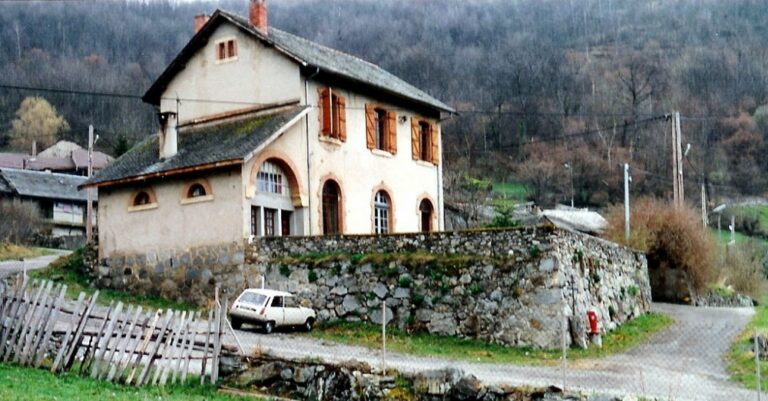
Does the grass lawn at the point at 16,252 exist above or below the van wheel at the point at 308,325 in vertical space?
above

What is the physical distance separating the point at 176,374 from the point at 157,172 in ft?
44.5

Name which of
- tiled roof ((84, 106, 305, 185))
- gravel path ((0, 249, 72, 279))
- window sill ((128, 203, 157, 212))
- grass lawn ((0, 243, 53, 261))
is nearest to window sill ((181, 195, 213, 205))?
tiled roof ((84, 106, 305, 185))

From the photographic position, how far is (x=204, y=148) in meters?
31.1

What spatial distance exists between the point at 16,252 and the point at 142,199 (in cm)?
1649

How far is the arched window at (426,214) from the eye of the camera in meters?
39.4

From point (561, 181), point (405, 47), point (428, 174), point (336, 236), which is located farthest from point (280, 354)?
point (405, 47)

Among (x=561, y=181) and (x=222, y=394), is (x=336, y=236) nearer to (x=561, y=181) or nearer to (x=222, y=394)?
(x=222, y=394)

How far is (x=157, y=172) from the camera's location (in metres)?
30.3

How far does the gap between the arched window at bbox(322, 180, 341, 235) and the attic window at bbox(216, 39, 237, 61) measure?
→ 19.0 feet

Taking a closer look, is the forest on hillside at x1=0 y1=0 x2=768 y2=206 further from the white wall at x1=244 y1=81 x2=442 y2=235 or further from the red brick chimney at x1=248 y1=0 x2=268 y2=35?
the red brick chimney at x1=248 y1=0 x2=268 y2=35

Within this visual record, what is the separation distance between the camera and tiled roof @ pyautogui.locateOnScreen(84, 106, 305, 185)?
97.5 feet

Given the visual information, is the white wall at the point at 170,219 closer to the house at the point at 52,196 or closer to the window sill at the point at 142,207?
the window sill at the point at 142,207

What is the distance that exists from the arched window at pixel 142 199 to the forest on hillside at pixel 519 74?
33248mm

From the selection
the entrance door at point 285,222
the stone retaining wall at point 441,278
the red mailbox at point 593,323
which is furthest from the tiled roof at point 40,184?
the red mailbox at point 593,323
